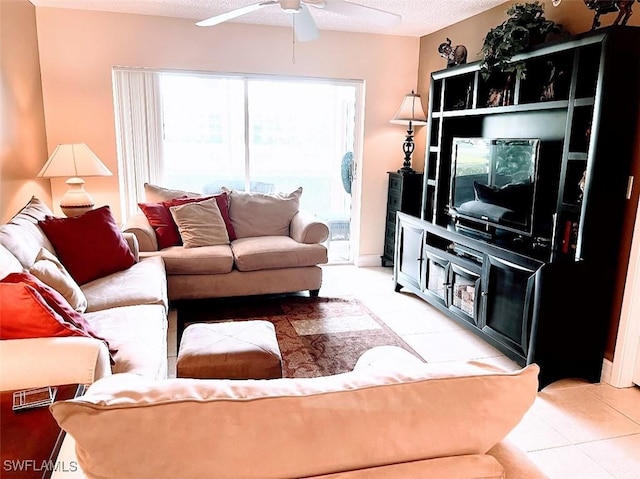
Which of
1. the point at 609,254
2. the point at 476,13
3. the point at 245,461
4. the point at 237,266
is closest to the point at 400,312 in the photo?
the point at 237,266

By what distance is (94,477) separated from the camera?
768mm

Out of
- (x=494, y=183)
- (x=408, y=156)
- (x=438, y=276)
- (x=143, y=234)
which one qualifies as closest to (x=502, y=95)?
(x=494, y=183)

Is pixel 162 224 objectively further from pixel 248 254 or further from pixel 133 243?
pixel 248 254

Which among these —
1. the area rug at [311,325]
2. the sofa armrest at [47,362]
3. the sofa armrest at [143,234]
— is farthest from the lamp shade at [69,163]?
the sofa armrest at [47,362]

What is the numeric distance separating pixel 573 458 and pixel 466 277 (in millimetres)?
1440

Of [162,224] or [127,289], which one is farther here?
[162,224]

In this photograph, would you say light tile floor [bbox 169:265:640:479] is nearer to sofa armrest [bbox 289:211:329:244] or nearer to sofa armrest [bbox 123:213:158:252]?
sofa armrest [bbox 123:213:158:252]

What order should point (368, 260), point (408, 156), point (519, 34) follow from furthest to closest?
point (368, 260) → point (408, 156) → point (519, 34)

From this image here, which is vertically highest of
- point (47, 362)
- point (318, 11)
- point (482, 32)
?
point (318, 11)

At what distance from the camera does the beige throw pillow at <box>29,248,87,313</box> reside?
7.43 feet

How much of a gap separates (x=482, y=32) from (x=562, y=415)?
311cm

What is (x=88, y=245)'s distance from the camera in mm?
3119

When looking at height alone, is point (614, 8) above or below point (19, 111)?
above

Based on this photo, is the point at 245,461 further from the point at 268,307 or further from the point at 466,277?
the point at 268,307
